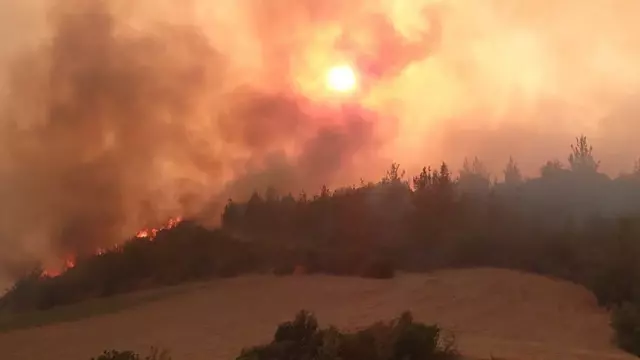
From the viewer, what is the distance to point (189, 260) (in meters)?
36.2

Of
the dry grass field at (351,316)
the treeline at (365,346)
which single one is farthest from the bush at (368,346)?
the dry grass field at (351,316)

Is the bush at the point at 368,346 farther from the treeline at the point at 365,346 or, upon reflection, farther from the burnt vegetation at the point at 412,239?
the burnt vegetation at the point at 412,239

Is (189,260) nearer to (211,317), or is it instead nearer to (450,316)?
(211,317)

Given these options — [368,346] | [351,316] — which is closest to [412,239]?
[351,316]

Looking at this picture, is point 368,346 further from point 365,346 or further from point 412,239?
point 412,239

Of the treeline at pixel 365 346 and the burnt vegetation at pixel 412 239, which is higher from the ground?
the burnt vegetation at pixel 412 239

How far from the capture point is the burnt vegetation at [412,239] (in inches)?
978

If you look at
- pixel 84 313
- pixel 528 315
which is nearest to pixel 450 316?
pixel 528 315

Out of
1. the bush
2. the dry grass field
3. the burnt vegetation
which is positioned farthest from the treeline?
the burnt vegetation

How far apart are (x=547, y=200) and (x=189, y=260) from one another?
1709cm

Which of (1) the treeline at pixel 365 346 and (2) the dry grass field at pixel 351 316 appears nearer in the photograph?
(1) the treeline at pixel 365 346

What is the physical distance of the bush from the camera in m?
14.4

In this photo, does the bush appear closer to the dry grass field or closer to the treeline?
the treeline

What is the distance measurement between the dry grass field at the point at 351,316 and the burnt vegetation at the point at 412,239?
119cm
